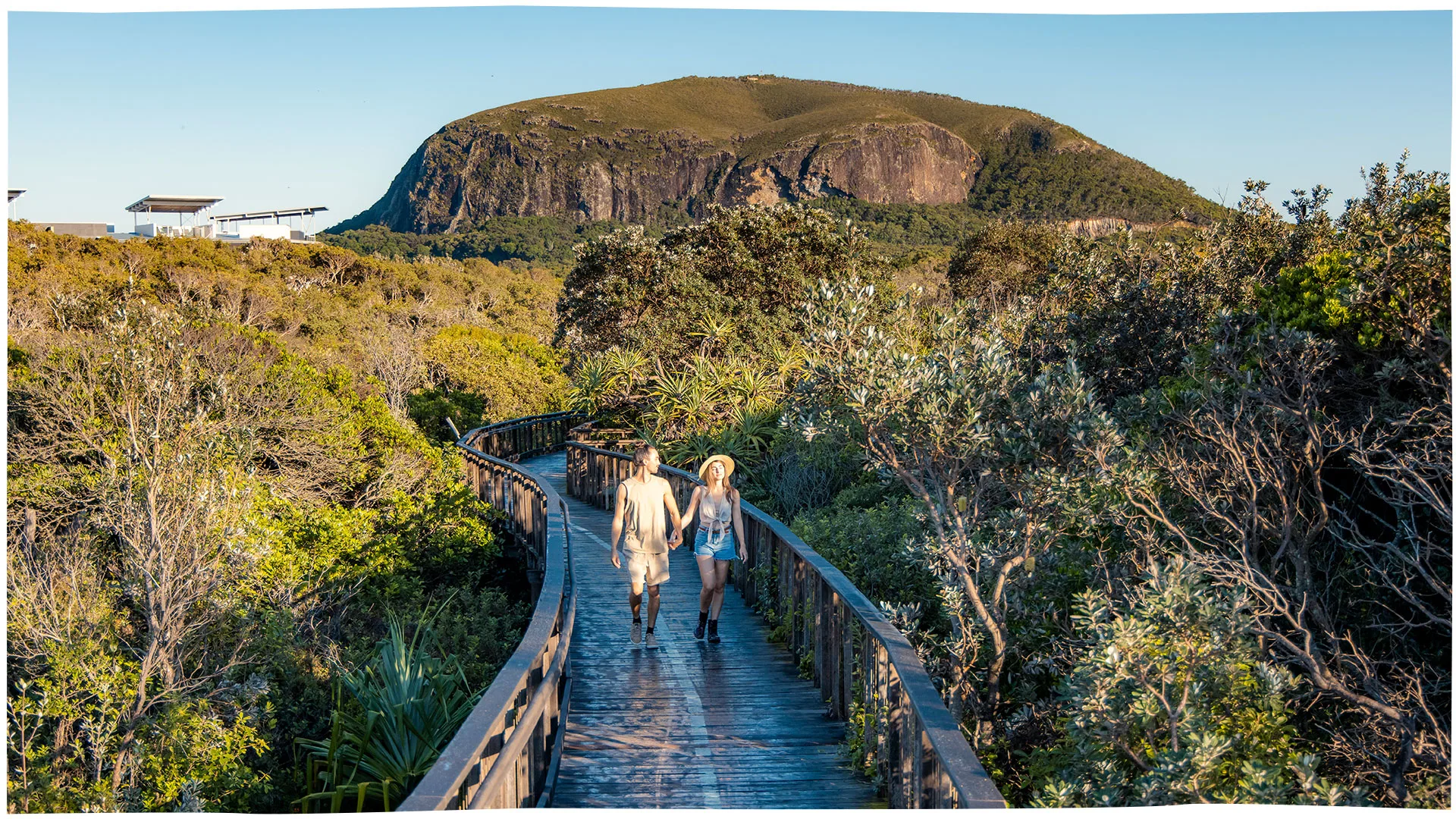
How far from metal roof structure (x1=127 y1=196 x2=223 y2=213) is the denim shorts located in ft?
169

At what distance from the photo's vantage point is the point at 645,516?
6.14 meters

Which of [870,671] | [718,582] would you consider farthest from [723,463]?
[870,671]

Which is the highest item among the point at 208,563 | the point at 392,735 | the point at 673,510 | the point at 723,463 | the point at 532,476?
the point at 723,463

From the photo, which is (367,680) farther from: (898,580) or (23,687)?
(898,580)

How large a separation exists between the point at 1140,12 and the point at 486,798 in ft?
13.6

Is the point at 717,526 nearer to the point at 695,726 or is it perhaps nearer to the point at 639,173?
the point at 695,726

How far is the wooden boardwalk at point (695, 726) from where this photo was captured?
14.1ft

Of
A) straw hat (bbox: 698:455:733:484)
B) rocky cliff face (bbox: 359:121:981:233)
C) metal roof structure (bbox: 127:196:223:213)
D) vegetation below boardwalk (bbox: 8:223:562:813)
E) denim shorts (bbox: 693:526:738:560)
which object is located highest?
rocky cliff face (bbox: 359:121:981:233)

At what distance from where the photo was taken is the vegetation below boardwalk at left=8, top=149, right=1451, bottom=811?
16.0 feet

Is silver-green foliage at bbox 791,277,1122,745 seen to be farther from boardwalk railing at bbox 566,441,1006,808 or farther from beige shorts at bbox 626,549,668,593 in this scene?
beige shorts at bbox 626,549,668,593

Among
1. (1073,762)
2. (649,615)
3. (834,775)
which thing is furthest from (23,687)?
(1073,762)

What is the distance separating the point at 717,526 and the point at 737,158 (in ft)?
278

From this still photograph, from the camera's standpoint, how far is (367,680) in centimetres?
796

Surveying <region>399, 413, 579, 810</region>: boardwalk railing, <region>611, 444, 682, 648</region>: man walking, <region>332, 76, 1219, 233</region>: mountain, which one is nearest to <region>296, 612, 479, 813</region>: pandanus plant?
<region>399, 413, 579, 810</region>: boardwalk railing
